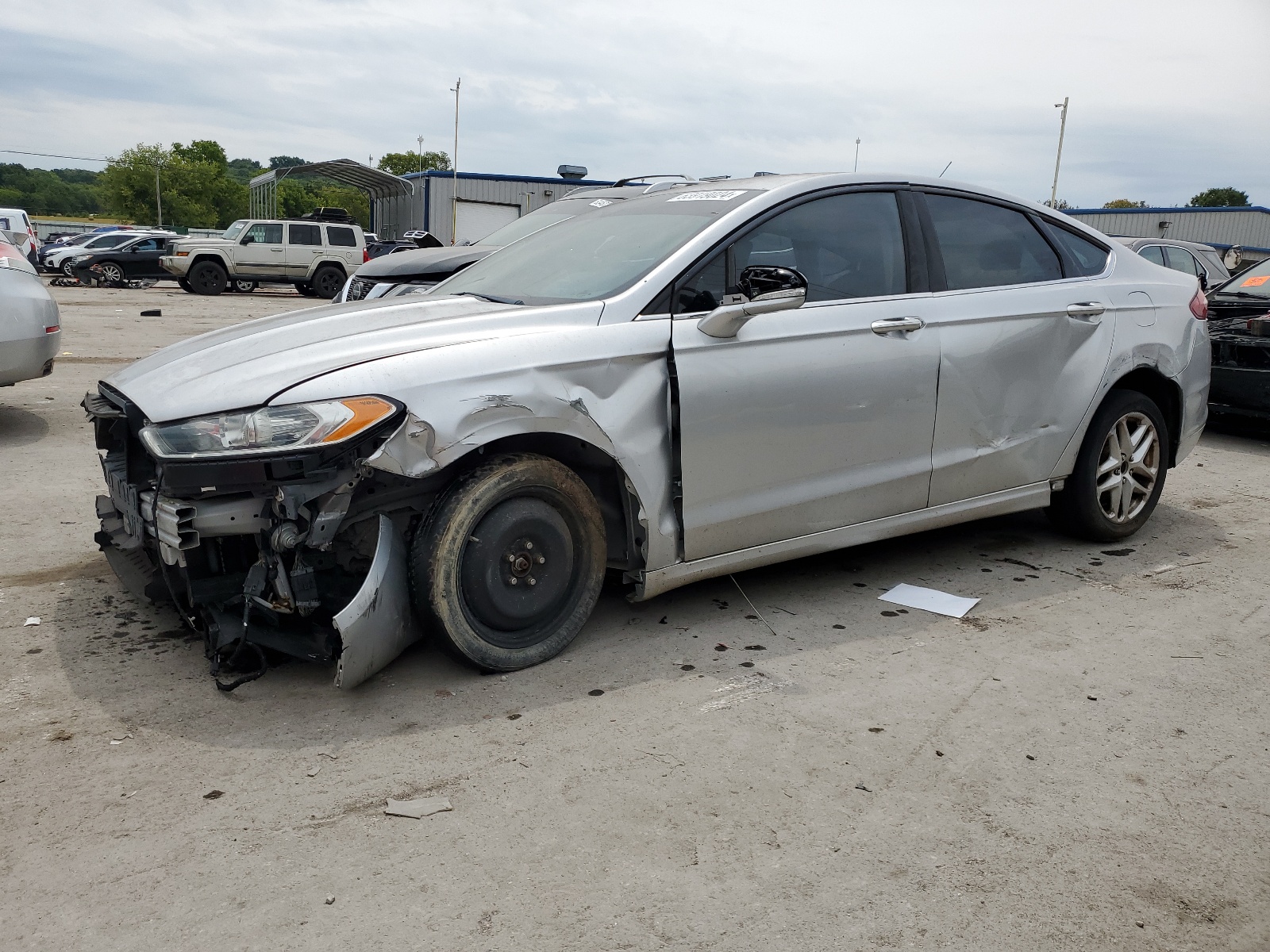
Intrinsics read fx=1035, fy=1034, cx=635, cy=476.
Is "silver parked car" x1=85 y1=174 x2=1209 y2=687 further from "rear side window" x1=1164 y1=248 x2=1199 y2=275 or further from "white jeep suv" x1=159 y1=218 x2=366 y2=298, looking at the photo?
"white jeep suv" x1=159 y1=218 x2=366 y2=298

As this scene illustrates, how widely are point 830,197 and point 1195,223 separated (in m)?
46.2

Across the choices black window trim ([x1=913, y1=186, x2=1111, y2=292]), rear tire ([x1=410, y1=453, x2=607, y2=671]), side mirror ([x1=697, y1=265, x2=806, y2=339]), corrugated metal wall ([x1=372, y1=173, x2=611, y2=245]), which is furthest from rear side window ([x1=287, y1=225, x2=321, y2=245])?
rear tire ([x1=410, y1=453, x2=607, y2=671])

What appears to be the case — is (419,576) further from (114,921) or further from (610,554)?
(114,921)

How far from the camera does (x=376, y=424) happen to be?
3.08 m

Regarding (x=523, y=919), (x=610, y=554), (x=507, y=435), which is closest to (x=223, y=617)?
(x=507, y=435)

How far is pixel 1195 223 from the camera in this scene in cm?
4331

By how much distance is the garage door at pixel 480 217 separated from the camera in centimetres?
3869

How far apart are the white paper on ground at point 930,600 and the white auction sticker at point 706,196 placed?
179 centimetres

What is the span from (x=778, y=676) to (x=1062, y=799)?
3.38 ft

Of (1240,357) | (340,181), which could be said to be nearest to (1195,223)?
(340,181)

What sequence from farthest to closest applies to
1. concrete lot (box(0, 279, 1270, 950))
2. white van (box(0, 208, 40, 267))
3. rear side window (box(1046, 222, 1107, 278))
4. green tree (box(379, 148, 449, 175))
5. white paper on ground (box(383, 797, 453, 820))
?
green tree (box(379, 148, 449, 175))
white van (box(0, 208, 40, 267))
rear side window (box(1046, 222, 1107, 278))
white paper on ground (box(383, 797, 453, 820))
concrete lot (box(0, 279, 1270, 950))

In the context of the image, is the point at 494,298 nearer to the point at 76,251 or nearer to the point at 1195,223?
the point at 76,251

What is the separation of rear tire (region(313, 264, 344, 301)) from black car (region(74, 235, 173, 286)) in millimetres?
4051

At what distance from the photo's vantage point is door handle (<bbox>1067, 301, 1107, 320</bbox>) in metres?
4.75
